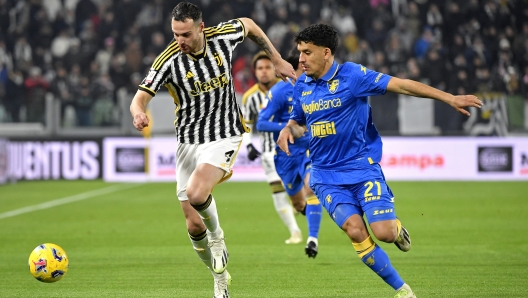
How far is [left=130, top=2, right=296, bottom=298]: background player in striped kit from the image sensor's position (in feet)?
21.0

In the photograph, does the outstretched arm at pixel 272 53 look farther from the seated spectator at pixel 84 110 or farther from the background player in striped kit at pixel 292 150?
the seated spectator at pixel 84 110

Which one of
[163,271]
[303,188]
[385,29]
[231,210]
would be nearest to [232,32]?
[163,271]

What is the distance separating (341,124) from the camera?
6.19 meters

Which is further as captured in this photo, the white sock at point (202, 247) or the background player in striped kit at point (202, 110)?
the white sock at point (202, 247)

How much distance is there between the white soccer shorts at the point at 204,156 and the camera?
258 inches

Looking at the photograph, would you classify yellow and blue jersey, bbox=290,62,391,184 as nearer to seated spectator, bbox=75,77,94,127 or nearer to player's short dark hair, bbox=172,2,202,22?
player's short dark hair, bbox=172,2,202,22

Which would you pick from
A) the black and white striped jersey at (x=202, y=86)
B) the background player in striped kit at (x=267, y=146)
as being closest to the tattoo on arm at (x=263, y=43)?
the black and white striped jersey at (x=202, y=86)

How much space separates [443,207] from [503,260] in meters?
5.72

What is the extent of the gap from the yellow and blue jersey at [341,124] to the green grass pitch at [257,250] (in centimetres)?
121

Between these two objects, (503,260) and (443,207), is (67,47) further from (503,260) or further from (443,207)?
(503,260)

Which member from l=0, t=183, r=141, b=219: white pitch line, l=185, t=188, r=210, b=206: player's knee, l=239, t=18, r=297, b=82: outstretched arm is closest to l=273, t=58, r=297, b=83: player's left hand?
l=239, t=18, r=297, b=82: outstretched arm

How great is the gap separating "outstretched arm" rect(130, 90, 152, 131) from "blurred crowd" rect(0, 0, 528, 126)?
47.6ft

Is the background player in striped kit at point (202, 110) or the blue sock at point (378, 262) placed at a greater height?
the background player in striped kit at point (202, 110)

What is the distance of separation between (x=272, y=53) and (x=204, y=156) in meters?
1.15
